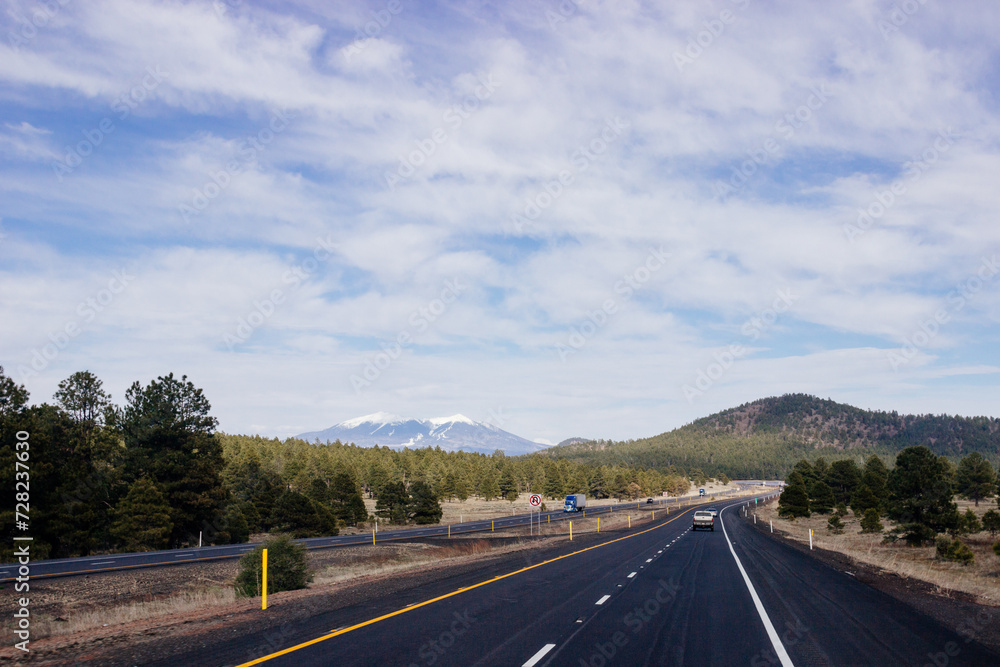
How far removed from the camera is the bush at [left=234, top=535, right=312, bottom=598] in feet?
63.5

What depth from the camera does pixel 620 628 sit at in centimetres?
1208

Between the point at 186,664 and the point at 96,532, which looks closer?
the point at 186,664

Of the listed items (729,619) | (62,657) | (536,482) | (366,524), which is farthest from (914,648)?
(536,482)

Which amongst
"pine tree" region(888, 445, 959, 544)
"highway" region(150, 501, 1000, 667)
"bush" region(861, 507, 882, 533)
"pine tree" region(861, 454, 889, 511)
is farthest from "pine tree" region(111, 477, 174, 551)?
"pine tree" region(861, 454, 889, 511)

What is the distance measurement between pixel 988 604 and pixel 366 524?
68455 mm

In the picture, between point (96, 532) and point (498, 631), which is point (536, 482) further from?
Answer: point (498, 631)

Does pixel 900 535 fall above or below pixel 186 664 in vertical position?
below

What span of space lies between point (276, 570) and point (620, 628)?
11.9 meters

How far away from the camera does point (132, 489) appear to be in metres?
44.5

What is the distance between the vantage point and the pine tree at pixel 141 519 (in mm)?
44156

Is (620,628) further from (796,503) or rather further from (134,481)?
(796,503)

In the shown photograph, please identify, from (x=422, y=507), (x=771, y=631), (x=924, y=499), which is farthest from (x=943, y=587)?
(x=422, y=507)

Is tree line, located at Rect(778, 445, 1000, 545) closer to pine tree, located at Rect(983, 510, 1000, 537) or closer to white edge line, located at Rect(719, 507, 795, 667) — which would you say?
pine tree, located at Rect(983, 510, 1000, 537)

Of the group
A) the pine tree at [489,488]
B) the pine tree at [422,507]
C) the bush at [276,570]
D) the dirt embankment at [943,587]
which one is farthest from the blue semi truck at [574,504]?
the bush at [276,570]
